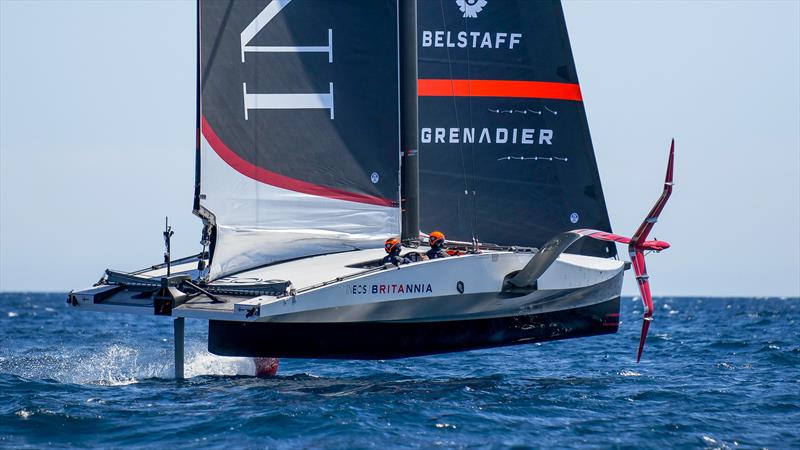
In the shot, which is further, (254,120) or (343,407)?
(254,120)

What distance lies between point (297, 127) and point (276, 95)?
0.56m

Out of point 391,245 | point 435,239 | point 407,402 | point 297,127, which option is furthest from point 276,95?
point 407,402

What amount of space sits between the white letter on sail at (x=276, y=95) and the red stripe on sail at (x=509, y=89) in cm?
260

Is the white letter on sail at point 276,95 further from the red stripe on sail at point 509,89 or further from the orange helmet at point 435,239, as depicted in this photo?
the red stripe on sail at point 509,89

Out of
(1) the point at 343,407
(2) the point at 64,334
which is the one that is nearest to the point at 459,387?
(1) the point at 343,407

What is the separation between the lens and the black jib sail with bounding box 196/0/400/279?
16.9 m

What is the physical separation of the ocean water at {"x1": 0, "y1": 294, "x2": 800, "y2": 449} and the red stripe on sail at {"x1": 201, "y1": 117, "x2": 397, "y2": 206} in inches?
106

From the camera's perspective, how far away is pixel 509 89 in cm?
Answer: 1933

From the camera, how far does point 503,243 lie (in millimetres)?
18984

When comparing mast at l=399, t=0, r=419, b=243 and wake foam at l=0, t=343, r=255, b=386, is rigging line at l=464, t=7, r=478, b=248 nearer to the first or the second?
mast at l=399, t=0, r=419, b=243

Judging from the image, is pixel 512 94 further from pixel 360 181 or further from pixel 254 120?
pixel 254 120

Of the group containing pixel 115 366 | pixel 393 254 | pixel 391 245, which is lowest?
pixel 115 366

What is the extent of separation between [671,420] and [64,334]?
2135 cm

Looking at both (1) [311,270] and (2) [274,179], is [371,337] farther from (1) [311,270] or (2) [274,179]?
(2) [274,179]
